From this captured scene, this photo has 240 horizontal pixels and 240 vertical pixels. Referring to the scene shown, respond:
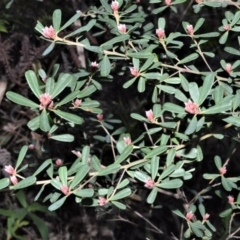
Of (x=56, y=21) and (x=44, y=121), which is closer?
(x=44, y=121)

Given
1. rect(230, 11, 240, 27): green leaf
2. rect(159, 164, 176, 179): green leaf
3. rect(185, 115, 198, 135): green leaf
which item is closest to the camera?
rect(185, 115, 198, 135): green leaf

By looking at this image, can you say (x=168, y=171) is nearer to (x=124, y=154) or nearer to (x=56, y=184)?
(x=124, y=154)

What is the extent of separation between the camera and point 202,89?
3.09 ft

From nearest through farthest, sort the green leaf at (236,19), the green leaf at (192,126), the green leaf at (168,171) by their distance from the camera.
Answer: the green leaf at (192,126) < the green leaf at (168,171) < the green leaf at (236,19)

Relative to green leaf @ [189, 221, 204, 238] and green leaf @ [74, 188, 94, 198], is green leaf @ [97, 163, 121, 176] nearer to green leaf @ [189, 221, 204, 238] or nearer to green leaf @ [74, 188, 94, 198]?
green leaf @ [74, 188, 94, 198]

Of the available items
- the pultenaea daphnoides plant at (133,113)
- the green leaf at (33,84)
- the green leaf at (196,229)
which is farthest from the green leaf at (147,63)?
the green leaf at (196,229)

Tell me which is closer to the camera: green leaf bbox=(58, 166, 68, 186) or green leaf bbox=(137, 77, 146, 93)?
green leaf bbox=(58, 166, 68, 186)

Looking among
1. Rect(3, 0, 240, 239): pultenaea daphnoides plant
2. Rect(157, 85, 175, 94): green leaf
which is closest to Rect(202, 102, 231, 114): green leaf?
Rect(3, 0, 240, 239): pultenaea daphnoides plant

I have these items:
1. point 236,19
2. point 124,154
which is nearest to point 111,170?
point 124,154

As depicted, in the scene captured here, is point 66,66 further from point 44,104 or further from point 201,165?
point 44,104

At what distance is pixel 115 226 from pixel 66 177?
4.33 ft

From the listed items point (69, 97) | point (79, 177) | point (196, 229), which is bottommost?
point (196, 229)

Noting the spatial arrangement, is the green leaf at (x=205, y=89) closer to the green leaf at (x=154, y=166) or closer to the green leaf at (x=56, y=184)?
the green leaf at (x=154, y=166)

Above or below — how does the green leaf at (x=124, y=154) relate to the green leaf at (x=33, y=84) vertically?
below
